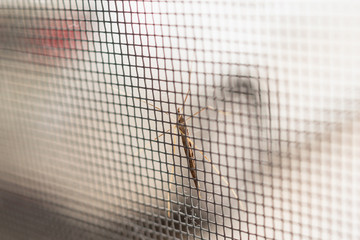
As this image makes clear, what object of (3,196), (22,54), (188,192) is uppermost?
(22,54)

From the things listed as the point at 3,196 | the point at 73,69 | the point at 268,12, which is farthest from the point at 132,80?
the point at 3,196

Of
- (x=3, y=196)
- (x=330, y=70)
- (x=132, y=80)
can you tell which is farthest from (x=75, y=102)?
(x=330, y=70)

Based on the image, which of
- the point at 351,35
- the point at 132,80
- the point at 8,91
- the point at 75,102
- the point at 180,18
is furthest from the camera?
the point at 8,91

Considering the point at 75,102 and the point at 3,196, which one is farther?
the point at 3,196

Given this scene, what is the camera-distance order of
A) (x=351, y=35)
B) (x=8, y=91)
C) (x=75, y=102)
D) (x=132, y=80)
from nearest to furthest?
(x=351, y=35)
(x=132, y=80)
(x=75, y=102)
(x=8, y=91)

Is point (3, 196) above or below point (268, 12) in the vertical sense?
below

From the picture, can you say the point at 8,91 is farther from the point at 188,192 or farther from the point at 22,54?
the point at 188,192
